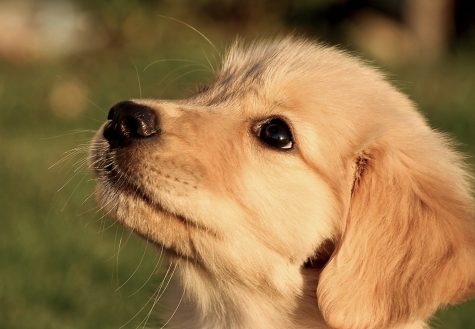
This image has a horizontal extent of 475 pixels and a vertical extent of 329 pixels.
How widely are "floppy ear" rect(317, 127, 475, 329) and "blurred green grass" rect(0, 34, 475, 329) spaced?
3.87 feet

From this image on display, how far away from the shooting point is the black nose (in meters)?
3.61

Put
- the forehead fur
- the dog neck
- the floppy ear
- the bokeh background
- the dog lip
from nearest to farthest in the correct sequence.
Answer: the floppy ear, the dog lip, the dog neck, the forehead fur, the bokeh background

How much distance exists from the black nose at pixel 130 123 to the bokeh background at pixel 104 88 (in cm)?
36

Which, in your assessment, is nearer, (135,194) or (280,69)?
(135,194)

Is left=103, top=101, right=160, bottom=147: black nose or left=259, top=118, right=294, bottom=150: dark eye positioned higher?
left=259, top=118, right=294, bottom=150: dark eye

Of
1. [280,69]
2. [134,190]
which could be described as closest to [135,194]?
[134,190]

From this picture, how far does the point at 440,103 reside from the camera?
9594 millimetres

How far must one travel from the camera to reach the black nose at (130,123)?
3.61 metres

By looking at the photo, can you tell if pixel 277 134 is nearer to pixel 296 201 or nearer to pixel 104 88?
pixel 296 201

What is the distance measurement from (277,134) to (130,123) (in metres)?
0.57

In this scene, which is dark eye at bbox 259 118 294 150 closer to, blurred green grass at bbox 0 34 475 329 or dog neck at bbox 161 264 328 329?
dog neck at bbox 161 264 328 329

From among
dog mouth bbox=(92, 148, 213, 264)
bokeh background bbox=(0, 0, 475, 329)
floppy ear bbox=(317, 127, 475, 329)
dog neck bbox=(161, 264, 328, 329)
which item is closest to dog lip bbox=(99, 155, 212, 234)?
dog mouth bbox=(92, 148, 213, 264)

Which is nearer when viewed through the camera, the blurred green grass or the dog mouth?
the dog mouth

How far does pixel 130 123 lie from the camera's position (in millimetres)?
3619
